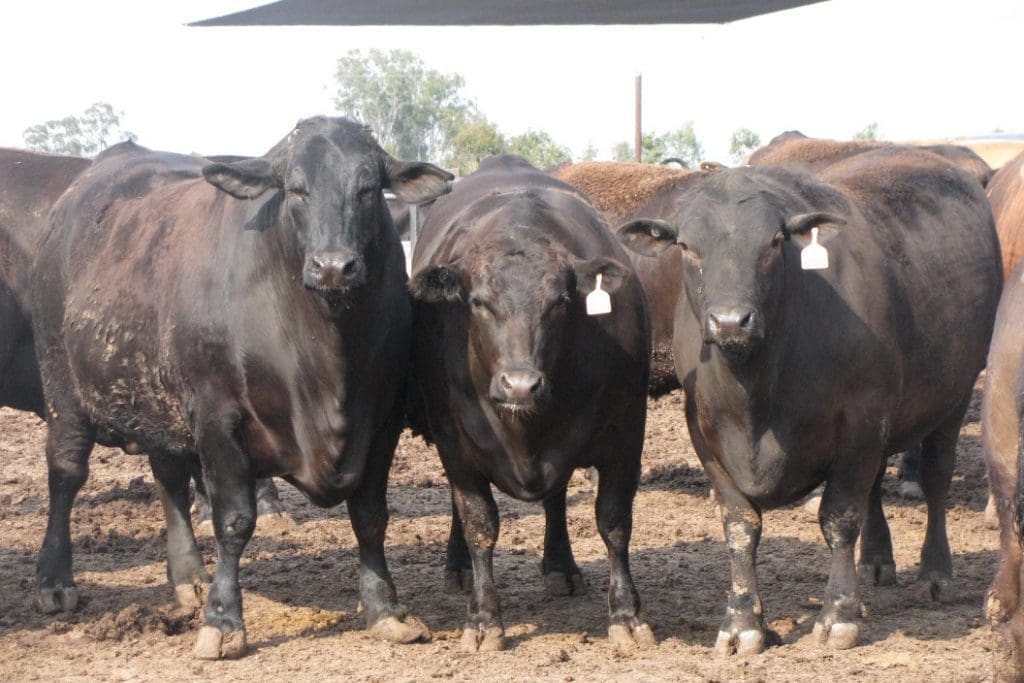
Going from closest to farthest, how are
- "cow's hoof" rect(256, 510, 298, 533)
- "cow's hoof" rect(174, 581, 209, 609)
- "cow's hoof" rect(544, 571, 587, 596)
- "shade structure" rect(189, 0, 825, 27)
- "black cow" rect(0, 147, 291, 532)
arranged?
"cow's hoof" rect(174, 581, 209, 609)
"cow's hoof" rect(544, 571, 587, 596)
"shade structure" rect(189, 0, 825, 27)
"black cow" rect(0, 147, 291, 532)
"cow's hoof" rect(256, 510, 298, 533)

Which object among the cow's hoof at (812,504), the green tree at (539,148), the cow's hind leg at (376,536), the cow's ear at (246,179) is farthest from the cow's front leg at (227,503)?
the green tree at (539,148)

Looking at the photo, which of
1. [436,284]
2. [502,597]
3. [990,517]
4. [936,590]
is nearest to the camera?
[436,284]

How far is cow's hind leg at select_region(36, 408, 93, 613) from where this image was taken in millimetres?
7203

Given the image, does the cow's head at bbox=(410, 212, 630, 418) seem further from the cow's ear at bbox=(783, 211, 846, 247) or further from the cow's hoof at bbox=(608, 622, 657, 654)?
the cow's hoof at bbox=(608, 622, 657, 654)

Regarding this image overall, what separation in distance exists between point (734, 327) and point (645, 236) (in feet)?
3.04

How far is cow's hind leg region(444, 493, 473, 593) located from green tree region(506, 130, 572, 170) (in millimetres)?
27794

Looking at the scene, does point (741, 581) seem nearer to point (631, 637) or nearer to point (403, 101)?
point (631, 637)

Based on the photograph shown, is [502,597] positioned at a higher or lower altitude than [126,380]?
lower

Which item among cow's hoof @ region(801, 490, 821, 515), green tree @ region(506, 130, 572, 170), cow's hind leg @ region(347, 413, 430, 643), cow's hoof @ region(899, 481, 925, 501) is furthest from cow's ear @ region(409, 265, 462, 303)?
green tree @ region(506, 130, 572, 170)

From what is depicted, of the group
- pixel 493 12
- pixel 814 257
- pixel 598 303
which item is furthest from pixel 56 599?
pixel 814 257

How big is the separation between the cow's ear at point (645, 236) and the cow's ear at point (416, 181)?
0.88m

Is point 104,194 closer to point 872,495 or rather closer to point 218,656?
point 218,656

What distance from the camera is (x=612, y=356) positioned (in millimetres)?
6438

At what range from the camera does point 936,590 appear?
7012mm
